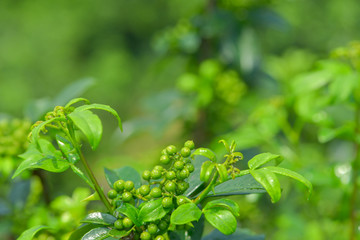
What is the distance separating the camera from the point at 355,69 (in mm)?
1008

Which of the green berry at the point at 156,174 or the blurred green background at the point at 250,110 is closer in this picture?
the green berry at the point at 156,174

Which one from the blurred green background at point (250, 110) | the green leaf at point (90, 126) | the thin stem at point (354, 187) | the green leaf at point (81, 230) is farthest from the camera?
the blurred green background at point (250, 110)

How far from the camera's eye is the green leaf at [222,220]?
0.51 meters

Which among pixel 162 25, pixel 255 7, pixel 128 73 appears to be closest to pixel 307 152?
pixel 255 7

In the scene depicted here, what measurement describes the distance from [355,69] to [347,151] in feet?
4.05

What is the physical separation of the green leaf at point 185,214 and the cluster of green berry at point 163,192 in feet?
0.07

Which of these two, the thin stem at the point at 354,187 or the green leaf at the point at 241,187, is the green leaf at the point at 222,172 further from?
the thin stem at the point at 354,187

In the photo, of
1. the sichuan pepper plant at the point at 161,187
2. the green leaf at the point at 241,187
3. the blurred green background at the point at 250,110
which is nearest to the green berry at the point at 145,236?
the sichuan pepper plant at the point at 161,187

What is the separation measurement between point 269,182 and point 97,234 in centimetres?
24

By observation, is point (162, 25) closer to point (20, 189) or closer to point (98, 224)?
point (20, 189)

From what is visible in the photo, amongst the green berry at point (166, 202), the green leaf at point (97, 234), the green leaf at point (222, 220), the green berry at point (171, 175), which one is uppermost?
Answer: the green berry at point (171, 175)

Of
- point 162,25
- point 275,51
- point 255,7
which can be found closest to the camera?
point 255,7

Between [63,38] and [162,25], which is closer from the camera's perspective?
[63,38]

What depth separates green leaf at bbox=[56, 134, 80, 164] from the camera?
0.58 meters
